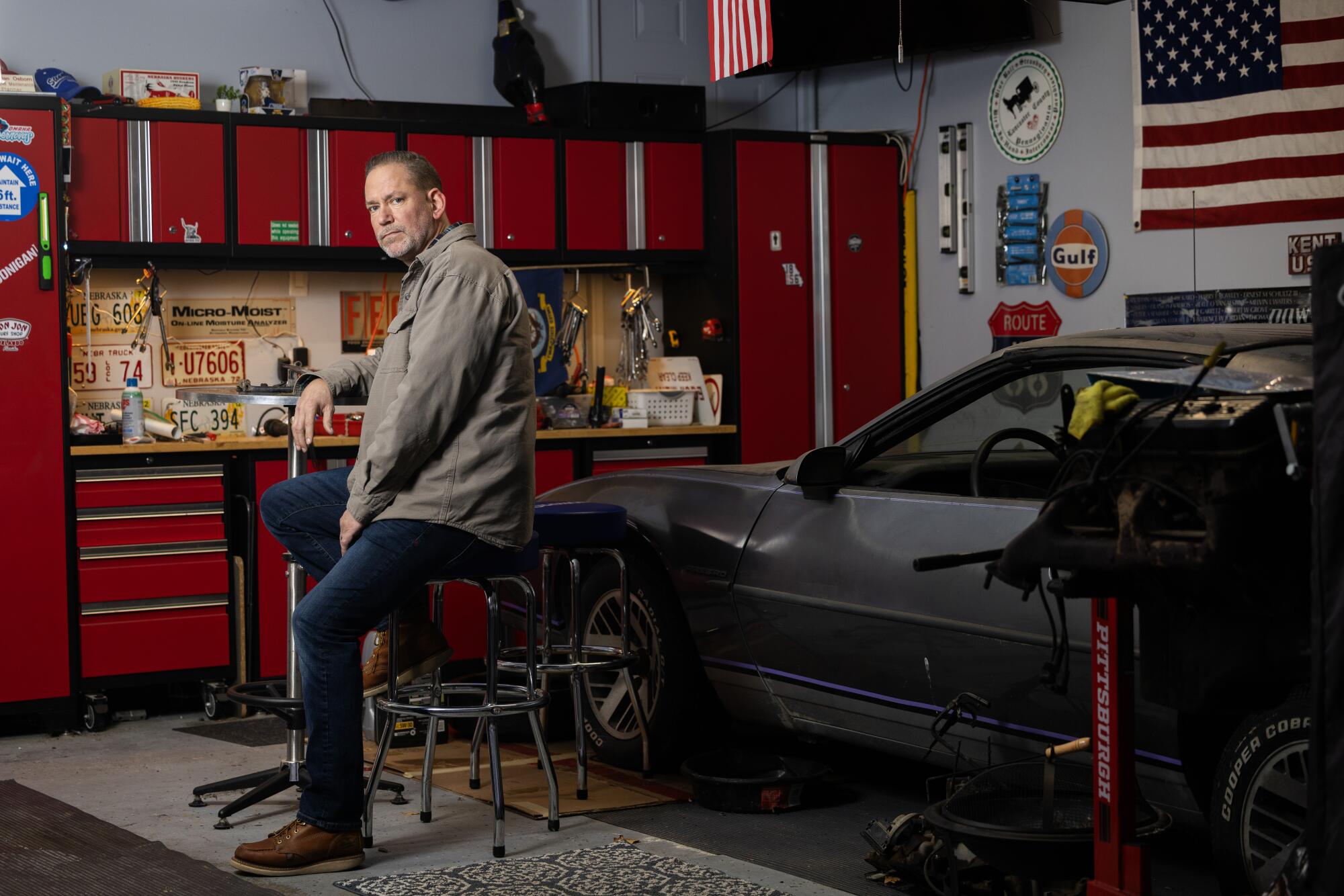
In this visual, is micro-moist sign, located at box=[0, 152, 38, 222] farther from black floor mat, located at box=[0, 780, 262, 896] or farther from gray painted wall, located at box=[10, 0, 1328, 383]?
black floor mat, located at box=[0, 780, 262, 896]

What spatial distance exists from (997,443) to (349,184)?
3407 mm

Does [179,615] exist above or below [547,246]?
below

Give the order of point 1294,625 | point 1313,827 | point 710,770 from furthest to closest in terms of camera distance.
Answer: point 710,770 < point 1294,625 < point 1313,827

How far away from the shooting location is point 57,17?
6.13 metres

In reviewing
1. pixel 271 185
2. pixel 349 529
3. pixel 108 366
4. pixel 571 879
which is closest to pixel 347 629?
pixel 349 529

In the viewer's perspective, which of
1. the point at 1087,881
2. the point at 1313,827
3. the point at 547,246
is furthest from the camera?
the point at 547,246

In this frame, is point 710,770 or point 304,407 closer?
point 304,407

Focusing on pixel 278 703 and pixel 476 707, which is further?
pixel 278 703

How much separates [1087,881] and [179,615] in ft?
12.8

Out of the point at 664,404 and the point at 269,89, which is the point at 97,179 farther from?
the point at 664,404

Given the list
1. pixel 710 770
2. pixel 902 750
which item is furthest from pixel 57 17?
pixel 902 750

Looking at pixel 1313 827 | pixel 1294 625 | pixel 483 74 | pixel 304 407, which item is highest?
pixel 483 74

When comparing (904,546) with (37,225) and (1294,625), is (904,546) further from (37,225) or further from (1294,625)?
(37,225)

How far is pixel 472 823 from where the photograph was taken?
395 centimetres
